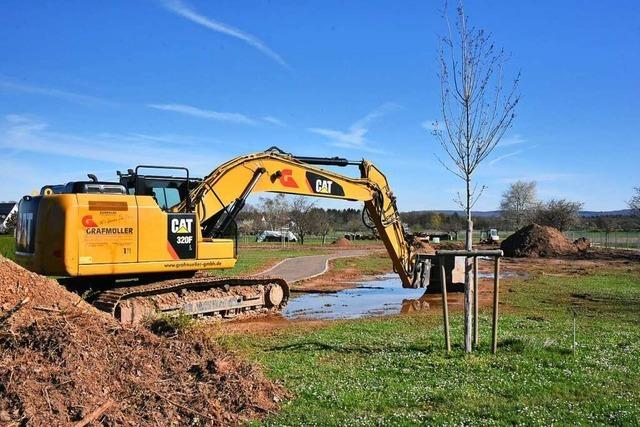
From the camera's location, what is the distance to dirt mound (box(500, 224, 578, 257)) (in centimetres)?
4584

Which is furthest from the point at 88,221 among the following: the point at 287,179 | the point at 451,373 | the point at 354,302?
the point at 354,302

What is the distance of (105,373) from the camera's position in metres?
6.28

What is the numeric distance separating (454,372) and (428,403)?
1.56 metres

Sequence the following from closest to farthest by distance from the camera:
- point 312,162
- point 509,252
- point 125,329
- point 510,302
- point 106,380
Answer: point 106,380, point 125,329, point 312,162, point 510,302, point 509,252

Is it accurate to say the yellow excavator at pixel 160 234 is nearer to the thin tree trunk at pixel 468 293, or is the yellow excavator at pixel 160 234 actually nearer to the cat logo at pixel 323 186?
the cat logo at pixel 323 186

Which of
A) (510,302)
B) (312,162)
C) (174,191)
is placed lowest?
(510,302)

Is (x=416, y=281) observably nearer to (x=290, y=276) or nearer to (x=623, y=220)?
(x=290, y=276)

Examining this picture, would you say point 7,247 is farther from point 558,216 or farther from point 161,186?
point 558,216

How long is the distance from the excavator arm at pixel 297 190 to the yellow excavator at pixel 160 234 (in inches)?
1.1

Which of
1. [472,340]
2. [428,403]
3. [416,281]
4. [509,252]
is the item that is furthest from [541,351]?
[509,252]

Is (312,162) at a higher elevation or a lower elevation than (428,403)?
higher

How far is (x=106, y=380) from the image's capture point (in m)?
6.22

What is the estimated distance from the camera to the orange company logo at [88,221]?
11.7 m

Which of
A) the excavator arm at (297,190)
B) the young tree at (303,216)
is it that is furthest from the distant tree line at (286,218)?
the excavator arm at (297,190)
